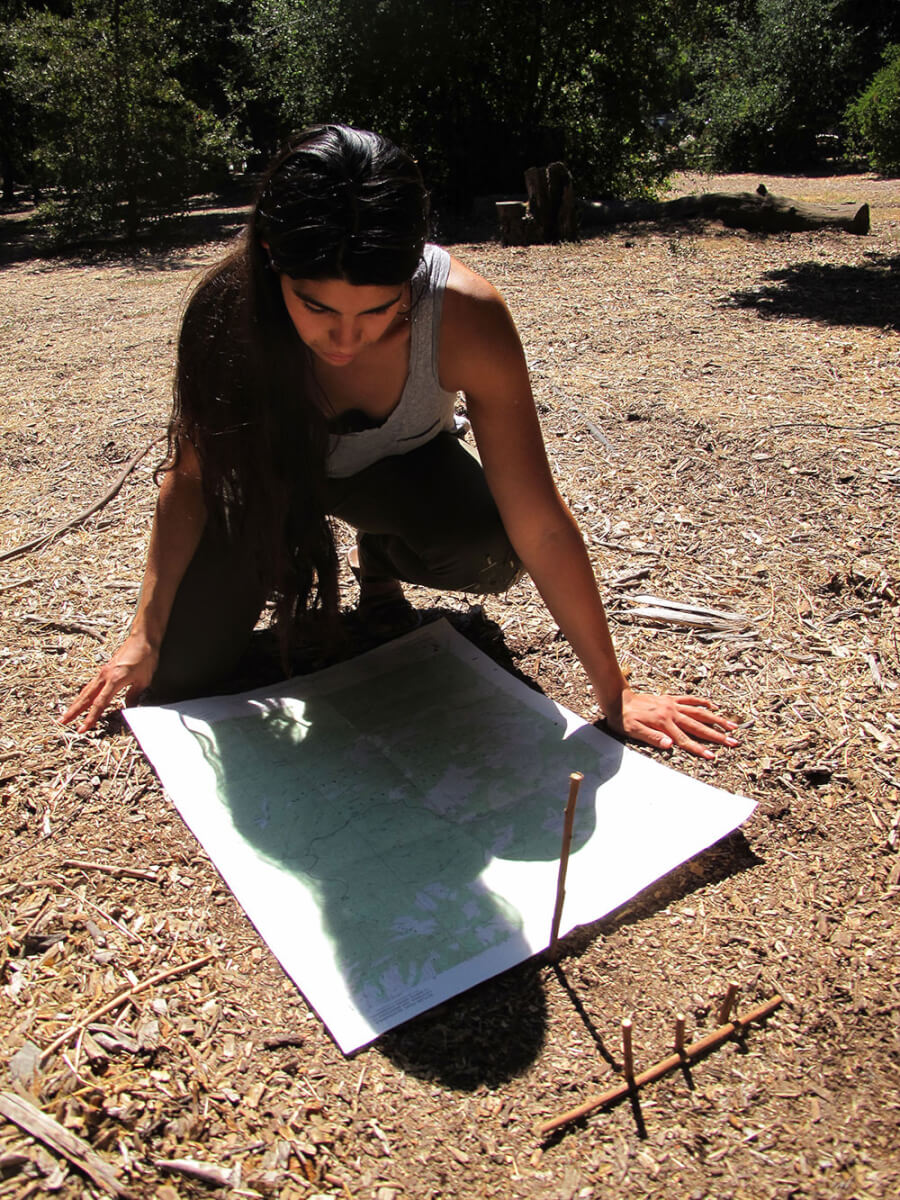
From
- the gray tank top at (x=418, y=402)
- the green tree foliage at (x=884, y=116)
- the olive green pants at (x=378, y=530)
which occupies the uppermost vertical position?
the green tree foliage at (x=884, y=116)

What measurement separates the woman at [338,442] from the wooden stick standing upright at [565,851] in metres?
0.54

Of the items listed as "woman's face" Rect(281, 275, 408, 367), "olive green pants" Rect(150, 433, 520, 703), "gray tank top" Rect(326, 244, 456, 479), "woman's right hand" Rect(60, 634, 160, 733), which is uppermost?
"woman's face" Rect(281, 275, 408, 367)

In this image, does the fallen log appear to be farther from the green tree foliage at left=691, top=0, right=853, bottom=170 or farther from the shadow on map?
the shadow on map

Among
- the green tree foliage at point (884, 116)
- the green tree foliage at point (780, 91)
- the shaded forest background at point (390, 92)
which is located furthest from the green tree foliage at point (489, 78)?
the green tree foliage at point (780, 91)

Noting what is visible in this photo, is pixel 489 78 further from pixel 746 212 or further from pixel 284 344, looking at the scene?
pixel 284 344

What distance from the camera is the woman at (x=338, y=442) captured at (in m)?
1.51

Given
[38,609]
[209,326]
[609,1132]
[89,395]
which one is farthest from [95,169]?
[609,1132]

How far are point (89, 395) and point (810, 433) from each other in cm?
317

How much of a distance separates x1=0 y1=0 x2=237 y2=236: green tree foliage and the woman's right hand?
8492 millimetres

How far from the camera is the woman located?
1.51 meters

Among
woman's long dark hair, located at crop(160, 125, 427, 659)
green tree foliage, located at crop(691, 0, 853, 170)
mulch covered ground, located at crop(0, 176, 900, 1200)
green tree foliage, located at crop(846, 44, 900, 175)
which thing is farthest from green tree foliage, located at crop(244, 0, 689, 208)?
woman's long dark hair, located at crop(160, 125, 427, 659)

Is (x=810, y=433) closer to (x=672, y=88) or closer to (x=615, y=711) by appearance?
(x=615, y=711)

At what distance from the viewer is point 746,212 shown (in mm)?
7645

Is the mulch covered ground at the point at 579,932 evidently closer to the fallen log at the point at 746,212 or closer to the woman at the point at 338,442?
the woman at the point at 338,442
